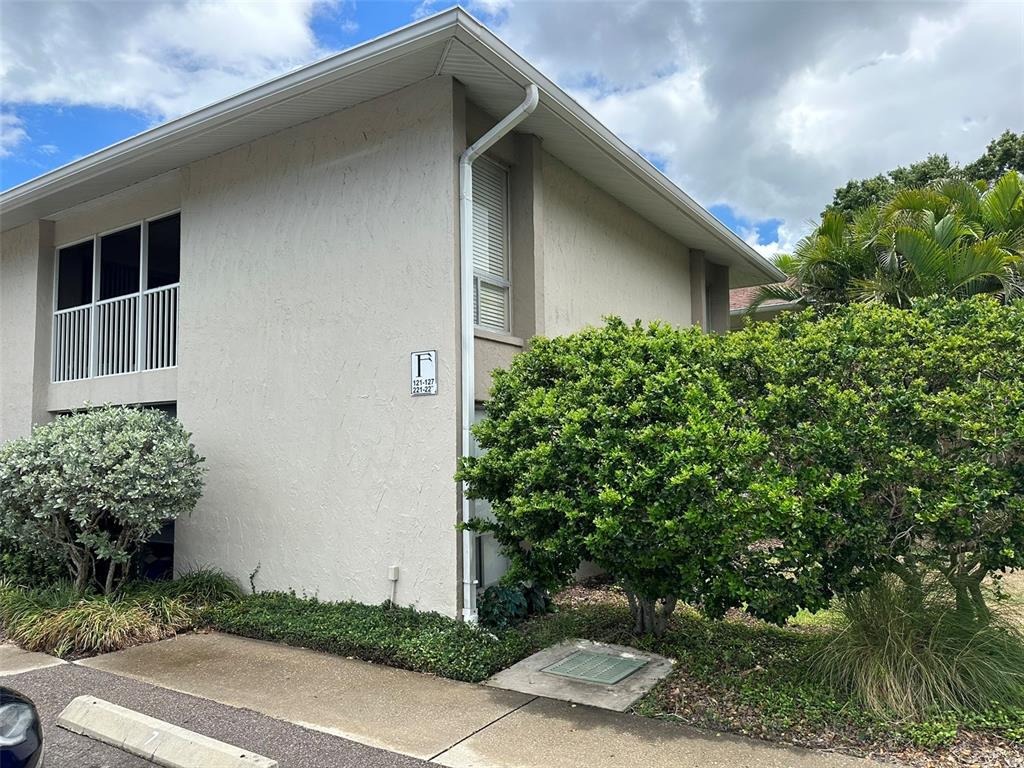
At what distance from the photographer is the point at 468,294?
20.5 ft

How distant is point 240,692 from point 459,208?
13.6 feet

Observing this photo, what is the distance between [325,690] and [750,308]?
1086 cm

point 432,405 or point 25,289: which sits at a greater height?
point 25,289

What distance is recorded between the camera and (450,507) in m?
6.06

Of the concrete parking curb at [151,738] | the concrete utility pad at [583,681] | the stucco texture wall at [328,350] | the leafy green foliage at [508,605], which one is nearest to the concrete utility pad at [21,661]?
the concrete parking curb at [151,738]

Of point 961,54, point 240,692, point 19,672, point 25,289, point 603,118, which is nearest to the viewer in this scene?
point 240,692

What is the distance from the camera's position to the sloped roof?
574 centimetres

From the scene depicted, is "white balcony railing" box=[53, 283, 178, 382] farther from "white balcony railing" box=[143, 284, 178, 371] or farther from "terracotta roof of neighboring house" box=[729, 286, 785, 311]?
"terracotta roof of neighboring house" box=[729, 286, 785, 311]

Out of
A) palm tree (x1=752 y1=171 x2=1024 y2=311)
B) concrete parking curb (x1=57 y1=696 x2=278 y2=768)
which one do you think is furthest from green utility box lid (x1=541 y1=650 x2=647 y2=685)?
palm tree (x1=752 y1=171 x2=1024 y2=311)

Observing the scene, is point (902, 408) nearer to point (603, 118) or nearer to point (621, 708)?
point (621, 708)

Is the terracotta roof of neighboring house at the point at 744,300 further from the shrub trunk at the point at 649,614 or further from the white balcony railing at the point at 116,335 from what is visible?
the white balcony railing at the point at 116,335

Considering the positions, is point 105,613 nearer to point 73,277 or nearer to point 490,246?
point 490,246

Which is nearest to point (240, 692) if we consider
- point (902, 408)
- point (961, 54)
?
point (902, 408)

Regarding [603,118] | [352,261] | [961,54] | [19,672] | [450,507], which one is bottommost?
[19,672]
